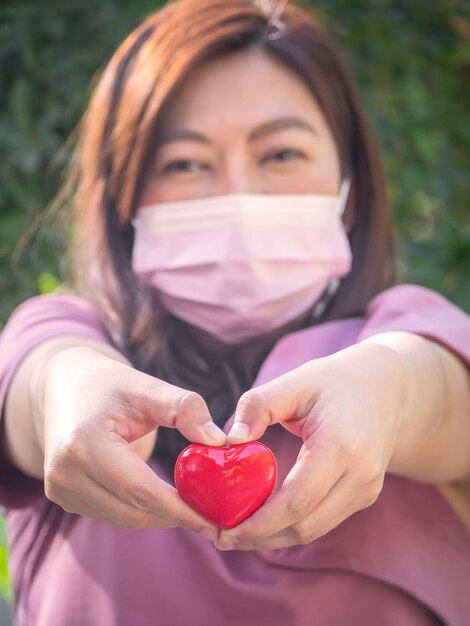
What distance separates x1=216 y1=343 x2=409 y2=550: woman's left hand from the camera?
2.89 ft

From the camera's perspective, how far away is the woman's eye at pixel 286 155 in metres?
1.54

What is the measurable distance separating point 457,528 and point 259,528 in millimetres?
546

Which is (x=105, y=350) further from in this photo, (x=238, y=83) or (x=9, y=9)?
(x=9, y=9)

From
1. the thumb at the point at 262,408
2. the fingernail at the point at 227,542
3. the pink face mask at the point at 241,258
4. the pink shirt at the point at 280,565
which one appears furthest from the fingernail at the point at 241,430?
the pink face mask at the point at 241,258

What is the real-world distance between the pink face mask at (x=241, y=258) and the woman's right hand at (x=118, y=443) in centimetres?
54

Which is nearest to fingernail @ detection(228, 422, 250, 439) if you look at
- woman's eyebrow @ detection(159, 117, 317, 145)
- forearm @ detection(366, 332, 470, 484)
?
forearm @ detection(366, 332, 470, 484)

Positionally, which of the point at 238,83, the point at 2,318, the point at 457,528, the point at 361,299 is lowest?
the point at 2,318

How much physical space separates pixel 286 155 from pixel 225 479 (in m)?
0.78

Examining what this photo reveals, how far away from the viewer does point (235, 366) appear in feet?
4.94

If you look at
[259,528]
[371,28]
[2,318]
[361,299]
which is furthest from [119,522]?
[371,28]

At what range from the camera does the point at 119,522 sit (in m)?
0.94

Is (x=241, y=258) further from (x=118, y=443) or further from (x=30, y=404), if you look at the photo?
(x=118, y=443)

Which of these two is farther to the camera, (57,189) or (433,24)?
(433,24)

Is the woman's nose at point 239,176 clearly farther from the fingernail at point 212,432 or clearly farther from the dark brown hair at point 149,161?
the fingernail at point 212,432
